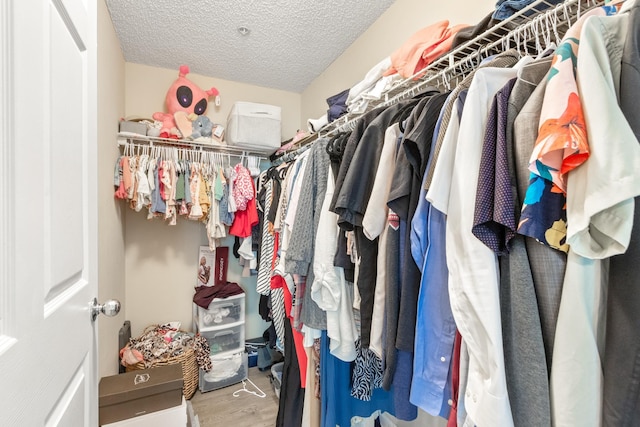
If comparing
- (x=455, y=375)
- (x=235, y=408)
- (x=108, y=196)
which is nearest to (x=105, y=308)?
(x=455, y=375)

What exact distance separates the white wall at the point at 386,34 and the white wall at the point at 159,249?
874 mm

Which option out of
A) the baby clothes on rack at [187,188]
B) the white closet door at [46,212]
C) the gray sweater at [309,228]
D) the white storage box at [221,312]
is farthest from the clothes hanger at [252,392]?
the white closet door at [46,212]

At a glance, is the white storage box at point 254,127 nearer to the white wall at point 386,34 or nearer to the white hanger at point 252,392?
the white wall at point 386,34

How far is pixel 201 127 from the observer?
7.54 ft

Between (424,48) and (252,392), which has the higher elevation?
(424,48)

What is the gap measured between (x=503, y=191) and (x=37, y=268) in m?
0.84

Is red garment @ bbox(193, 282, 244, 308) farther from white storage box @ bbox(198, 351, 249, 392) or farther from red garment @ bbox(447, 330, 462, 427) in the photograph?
red garment @ bbox(447, 330, 462, 427)

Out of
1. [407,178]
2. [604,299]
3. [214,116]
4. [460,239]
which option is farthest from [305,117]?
[604,299]

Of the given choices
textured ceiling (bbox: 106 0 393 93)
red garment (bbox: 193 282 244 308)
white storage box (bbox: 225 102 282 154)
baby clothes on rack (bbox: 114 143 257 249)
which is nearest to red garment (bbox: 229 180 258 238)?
baby clothes on rack (bbox: 114 143 257 249)

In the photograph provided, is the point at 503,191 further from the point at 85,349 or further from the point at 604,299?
the point at 85,349

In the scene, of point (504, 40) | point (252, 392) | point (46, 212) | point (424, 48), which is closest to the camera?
point (46, 212)

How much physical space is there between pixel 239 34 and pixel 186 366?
2366 mm

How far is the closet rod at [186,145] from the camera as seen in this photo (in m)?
2.00

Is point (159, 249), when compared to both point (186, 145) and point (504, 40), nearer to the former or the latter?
point (186, 145)
